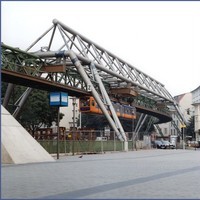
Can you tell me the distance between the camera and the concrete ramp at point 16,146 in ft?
64.0

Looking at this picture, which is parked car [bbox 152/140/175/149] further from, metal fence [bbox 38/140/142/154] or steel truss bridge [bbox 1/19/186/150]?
metal fence [bbox 38/140/142/154]

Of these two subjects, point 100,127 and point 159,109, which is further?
point 100,127

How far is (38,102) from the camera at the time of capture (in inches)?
2537

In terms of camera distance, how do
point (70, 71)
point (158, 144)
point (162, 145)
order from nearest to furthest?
point (70, 71), point (162, 145), point (158, 144)

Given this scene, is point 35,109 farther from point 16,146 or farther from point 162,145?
point 16,146

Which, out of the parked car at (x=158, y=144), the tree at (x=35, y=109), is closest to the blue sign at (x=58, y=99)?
the tree at (x=35, y=109)

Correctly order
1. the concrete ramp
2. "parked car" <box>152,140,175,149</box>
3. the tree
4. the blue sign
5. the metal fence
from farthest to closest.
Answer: "parked car" <box>152,140,175,149</box> → the tree → the metal fence → the blue sign → the concrete ramp

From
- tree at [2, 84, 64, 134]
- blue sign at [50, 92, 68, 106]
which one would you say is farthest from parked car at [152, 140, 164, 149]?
blue sign at [50, 92, 68, 106]

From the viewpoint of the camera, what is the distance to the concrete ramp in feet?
64.0

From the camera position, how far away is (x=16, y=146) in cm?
2022

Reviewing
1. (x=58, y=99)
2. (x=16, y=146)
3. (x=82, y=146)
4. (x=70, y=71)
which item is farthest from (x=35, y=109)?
(x=16, y=146)

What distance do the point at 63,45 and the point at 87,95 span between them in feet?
26.4

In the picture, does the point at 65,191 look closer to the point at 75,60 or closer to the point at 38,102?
the point at 75,60

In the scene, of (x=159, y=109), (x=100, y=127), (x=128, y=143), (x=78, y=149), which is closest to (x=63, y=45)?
(x=128, y=143)
